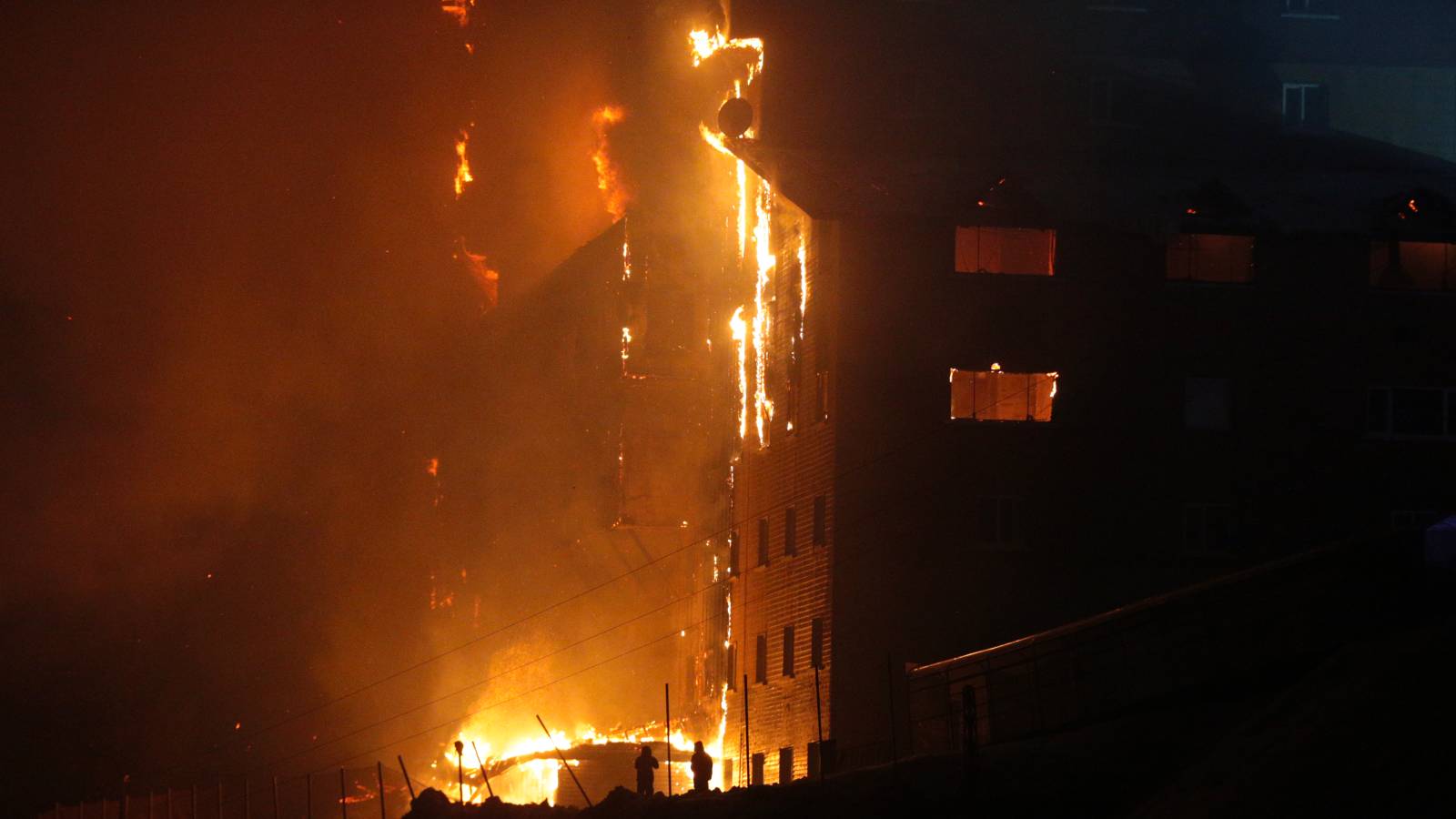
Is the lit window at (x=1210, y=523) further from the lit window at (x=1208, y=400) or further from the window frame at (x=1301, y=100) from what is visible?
the window frame at (x=1301, y=100)

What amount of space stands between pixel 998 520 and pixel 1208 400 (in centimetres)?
605

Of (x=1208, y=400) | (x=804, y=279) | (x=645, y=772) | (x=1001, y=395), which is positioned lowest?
(x=645, y=772)

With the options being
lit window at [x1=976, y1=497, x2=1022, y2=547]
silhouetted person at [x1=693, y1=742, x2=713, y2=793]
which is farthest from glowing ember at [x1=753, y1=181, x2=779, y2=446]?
silhouetted person at [x1=693, y1=742, x2=713, y2=793]

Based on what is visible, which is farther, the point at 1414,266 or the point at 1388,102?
the point at 1388,102

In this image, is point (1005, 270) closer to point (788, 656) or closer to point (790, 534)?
point (790, 534)

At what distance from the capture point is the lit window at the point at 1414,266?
40.3 metres

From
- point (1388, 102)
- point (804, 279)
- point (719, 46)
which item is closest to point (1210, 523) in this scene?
point (804, 279)

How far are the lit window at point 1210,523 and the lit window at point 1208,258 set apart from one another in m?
5.49

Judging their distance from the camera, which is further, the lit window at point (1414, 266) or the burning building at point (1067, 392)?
the lit window at point (1414, 266)

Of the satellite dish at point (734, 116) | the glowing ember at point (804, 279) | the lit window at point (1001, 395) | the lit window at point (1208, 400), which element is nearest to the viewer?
the lit window at point (1001, 395)

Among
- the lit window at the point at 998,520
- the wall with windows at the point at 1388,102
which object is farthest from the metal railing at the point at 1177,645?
the wall with windows at the point at 1388,102

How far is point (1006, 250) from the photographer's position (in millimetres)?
39938

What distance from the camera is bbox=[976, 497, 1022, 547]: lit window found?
3894cm

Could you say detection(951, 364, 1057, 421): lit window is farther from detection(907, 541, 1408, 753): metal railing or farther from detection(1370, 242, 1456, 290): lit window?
detection(907, 541, 1408, 753): metal railing
